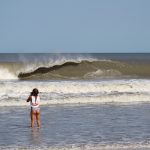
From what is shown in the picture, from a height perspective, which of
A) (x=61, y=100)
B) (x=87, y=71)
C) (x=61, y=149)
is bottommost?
(x=61, y=149)

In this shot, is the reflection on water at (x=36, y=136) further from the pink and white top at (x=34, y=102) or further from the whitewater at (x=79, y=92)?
the whitewater at (x=79, y=92)

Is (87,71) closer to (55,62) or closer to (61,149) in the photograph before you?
(55,62)

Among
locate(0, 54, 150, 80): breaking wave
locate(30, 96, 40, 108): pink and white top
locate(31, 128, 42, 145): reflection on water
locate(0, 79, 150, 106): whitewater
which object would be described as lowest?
locate(31, 128, 42, 145): reflection on water

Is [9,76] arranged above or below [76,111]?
above

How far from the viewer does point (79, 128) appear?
1550cm

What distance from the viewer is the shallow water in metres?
13.1

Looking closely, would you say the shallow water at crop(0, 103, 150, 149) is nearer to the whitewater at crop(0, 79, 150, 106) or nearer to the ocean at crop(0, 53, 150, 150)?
the ocean at crop(0, 53, 150, 150)

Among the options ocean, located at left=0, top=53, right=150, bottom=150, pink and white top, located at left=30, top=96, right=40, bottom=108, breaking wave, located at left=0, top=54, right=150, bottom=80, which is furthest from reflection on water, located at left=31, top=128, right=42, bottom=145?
breaking wave, located at left=0, top=54, right=150, bottom=80

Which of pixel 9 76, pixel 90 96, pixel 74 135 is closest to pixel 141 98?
pixel 90 96

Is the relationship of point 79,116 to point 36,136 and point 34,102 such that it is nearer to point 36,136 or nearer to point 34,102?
point 34,102

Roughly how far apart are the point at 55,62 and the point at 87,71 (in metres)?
5.09

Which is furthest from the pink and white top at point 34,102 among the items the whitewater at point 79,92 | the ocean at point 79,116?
the whitewater at point 79,92

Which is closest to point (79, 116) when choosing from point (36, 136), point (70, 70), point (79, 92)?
point (36, 136)

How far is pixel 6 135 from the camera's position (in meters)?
14.4
